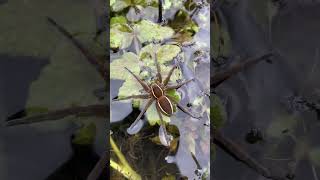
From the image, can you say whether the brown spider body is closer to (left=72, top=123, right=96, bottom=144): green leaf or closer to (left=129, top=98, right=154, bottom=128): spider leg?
(left=129, top=98, right=154, bottom=128): spider leg

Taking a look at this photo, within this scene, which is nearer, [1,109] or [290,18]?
[1,109]

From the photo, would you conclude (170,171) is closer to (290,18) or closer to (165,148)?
(165,148)

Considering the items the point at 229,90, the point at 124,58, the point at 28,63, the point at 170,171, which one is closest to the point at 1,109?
the point at 28,63

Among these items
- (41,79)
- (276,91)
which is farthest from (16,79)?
(276,91)

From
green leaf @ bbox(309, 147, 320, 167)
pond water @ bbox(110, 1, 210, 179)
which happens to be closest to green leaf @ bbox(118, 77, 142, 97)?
pond water @ bbox(110, 1, 210, 179)

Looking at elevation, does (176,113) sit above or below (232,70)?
below

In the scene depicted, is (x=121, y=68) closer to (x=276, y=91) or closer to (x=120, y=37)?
(x=120, y=37)

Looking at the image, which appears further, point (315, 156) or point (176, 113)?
point (315, 156)
